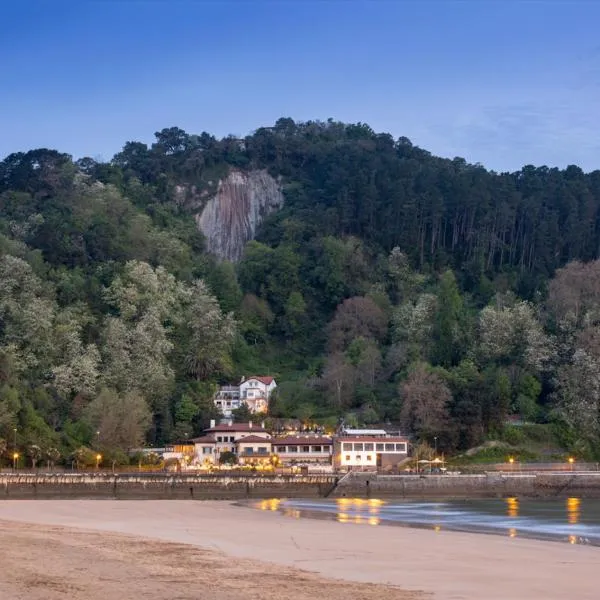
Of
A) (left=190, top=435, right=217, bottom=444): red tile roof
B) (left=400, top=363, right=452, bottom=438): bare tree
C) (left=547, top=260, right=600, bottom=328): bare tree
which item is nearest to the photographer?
(left=400, top=363, right=452, bottom=438): bare tree

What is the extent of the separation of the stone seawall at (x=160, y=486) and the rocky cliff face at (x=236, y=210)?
62447 millimetres

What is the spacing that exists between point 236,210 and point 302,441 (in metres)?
52.5

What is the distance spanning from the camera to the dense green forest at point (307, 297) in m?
86.4

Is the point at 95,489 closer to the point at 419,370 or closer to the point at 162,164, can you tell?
the point at 419,370

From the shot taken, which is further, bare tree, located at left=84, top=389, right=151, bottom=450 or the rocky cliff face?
the rocky cliff face

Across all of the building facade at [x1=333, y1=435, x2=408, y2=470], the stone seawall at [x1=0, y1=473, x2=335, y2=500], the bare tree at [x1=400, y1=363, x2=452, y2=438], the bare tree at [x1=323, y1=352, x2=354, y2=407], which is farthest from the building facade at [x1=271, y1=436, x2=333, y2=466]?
the stone seawall at [x1=0, y1=473, x2=335, y2=500]

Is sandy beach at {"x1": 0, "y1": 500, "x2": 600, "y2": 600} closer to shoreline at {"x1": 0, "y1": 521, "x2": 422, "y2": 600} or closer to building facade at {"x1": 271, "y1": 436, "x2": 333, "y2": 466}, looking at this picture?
shoreline at {"x1": 0, "y1": 521, "x2": 422, "y2": 600}

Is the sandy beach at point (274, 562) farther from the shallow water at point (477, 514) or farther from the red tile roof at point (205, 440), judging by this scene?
the red tile roof at point (205, 440)

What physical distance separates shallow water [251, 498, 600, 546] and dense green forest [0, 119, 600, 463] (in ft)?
71.1

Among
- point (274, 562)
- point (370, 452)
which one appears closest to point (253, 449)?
point (370, 452)

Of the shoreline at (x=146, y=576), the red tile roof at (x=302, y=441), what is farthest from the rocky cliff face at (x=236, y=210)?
the shoreline at (x=146, y=576)

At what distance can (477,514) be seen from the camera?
52.6 meters

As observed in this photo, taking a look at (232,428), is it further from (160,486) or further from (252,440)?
(160,486)

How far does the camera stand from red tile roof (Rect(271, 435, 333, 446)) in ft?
282
